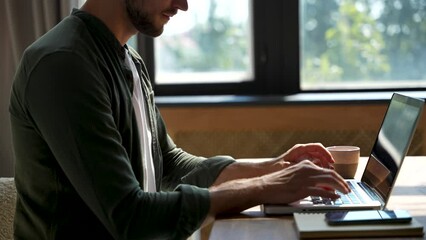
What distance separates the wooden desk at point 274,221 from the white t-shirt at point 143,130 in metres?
0.25

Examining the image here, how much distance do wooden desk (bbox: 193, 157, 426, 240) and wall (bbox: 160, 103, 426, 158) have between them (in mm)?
903

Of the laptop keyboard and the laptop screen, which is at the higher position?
the laptop screen

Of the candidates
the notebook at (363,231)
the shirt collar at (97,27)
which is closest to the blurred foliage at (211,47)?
the shirt collar at (97,27)

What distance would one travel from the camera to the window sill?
98.8 inches

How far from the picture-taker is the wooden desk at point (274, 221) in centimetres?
118

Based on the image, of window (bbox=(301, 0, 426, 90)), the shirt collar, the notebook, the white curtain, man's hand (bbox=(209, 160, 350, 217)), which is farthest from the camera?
window (bbox=(301, 0, 426, 90))

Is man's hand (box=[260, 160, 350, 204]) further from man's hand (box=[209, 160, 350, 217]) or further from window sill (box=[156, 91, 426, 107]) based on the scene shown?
window sill (box=[156, 91, 426, 107])

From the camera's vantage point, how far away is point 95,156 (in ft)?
3.90

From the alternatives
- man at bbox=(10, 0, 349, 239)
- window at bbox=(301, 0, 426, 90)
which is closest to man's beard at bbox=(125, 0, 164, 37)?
man at bbox=(10, 0, 349, 239)

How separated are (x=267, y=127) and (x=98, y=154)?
4.55ft

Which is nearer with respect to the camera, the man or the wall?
the man

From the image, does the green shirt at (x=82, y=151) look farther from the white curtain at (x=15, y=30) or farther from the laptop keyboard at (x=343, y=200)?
the white curtain at (x=15, y=30)

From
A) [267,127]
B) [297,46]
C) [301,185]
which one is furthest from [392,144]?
[297,46]

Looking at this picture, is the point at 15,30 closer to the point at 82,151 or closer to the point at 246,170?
the point at 246,170
